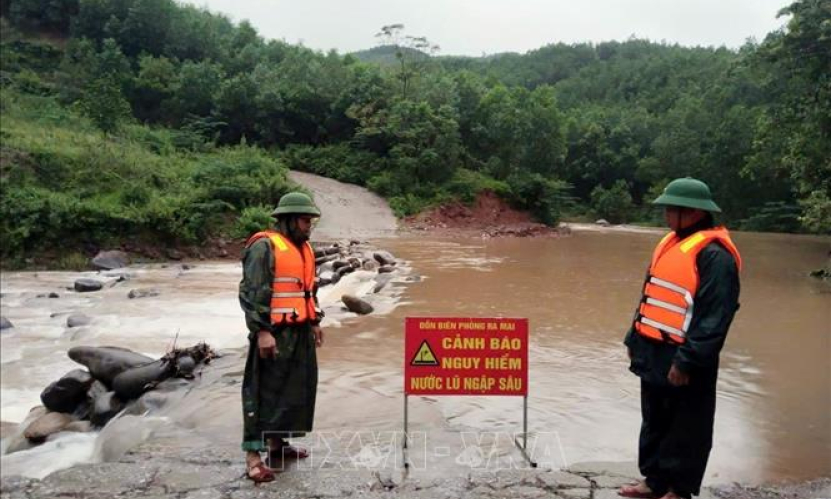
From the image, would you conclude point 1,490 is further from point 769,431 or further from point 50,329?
point 50,329

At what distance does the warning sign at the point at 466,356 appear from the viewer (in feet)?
14.5

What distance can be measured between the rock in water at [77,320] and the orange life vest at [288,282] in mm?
6800

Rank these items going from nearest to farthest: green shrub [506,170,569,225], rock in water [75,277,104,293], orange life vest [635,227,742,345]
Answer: orange life vest [635,227,742,345], rock in water [75,277,104,293], green shrub [506,170,569,225]

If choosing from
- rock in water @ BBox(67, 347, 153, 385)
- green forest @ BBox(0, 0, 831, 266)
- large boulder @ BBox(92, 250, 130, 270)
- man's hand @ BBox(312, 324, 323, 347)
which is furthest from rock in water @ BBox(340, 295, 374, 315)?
green forest @ BBox(0, 0, 831, 266)

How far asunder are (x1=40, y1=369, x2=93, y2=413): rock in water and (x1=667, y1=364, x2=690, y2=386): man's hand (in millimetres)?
4990

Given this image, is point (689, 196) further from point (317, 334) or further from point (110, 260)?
point (110, 260)

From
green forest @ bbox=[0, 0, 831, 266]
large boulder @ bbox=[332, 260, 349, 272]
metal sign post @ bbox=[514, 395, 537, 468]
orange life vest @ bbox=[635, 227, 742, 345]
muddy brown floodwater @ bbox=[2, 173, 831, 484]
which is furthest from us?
green forest @ bbox=[0, 0, 831, 266]

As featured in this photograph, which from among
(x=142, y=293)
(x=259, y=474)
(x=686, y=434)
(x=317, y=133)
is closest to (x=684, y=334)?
(x=686, y=434)

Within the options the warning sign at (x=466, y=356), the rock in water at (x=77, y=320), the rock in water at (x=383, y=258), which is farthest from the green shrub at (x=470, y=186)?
the warning sign at (x=466, y=356)

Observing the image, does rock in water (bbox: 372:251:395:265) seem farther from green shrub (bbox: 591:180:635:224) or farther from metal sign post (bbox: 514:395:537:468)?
green shrub (bbox: 591:180:635:224)

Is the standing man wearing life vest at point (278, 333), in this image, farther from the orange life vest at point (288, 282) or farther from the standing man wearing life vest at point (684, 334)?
the standing man wearing life vest at point (684, 334)

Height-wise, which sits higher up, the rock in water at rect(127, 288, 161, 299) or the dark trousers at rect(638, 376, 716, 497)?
the dark trousers at rect(638, 376, 716, 497)

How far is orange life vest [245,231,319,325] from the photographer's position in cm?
393

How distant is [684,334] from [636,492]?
3.12 ft
